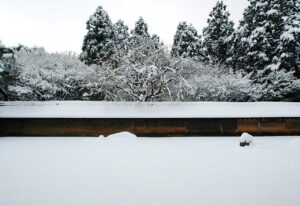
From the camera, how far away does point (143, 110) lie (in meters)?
16.8

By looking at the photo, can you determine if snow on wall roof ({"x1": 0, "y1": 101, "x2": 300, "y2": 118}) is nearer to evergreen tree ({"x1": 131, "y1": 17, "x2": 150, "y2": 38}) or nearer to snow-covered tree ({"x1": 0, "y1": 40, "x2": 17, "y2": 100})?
snow-covered tree ({"x1": 0, "y1": 40, "x2": 17, "y2": 100})

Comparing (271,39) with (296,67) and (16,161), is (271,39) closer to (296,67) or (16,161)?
(296,67)

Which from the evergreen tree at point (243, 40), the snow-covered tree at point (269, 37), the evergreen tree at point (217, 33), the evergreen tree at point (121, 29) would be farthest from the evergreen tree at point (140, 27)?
the snow-covered tree at point (269, 37)

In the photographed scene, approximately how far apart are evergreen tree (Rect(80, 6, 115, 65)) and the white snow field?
1879cm

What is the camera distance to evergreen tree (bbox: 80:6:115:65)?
28906mm

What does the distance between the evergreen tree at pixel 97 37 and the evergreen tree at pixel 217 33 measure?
33.6ft

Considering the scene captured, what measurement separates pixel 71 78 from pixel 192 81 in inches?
370

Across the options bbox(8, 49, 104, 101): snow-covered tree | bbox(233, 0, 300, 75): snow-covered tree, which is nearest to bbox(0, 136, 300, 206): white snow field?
bbox(8, 49, 104, 101): snow-covered tree

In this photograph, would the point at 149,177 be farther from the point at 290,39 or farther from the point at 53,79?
the point at 290,39

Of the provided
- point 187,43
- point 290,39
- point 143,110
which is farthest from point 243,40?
point 143,110

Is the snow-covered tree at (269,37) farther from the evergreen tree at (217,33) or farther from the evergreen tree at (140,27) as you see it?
the evergreen tree at (140,27)

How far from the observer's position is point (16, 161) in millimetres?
8750

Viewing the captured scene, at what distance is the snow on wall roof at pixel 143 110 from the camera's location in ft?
53.3

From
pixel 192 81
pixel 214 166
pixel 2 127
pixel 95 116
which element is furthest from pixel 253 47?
pixel 2 127
